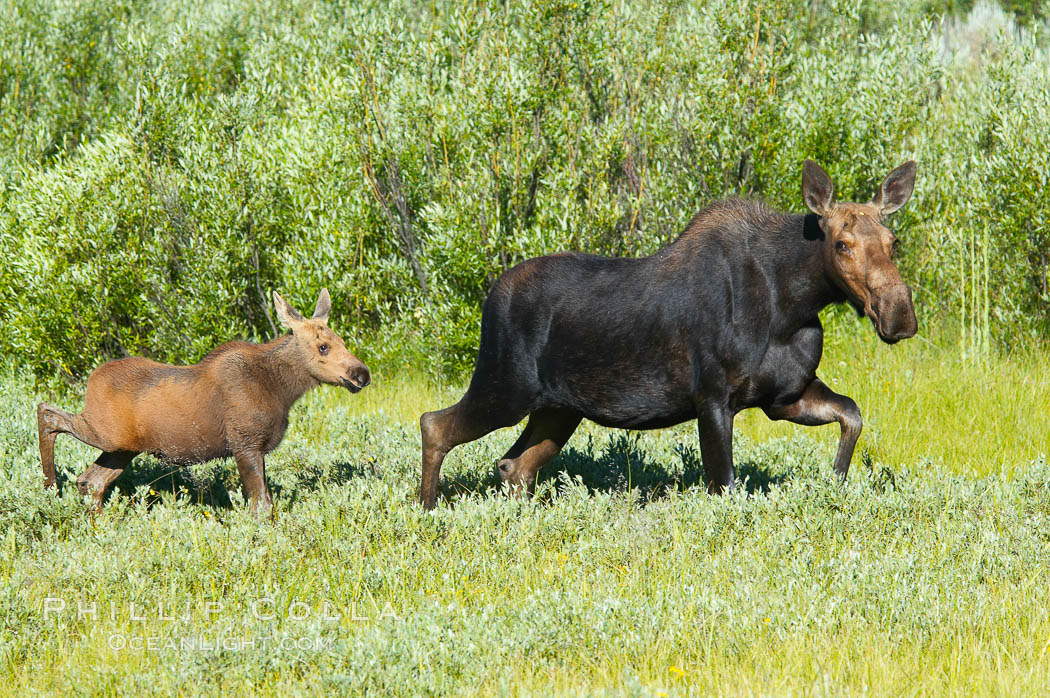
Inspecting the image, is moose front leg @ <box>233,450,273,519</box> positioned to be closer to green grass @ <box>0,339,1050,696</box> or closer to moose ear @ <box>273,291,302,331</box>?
green grass @ <box>0,339,1050,696</box>

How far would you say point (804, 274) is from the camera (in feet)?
22.4

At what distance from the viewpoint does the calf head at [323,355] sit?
23.1ft

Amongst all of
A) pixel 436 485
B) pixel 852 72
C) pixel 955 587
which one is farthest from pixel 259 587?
pixel 852 72

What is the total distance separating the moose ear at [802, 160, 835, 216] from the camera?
6.68 m

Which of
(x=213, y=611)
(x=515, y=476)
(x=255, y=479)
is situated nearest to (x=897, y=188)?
(x=515, y=476)

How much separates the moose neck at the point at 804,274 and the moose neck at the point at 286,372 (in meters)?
2.91

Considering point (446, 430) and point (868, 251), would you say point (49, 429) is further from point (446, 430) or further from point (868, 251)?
point (868, 251)

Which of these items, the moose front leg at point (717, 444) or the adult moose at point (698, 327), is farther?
the moose front leg at point (717, 444)

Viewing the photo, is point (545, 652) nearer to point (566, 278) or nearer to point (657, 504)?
point (657, 504)

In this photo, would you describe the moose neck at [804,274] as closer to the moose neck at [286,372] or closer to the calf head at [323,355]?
the calf head at [323,355]

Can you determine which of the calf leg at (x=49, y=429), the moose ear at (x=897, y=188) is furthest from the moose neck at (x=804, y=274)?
the calf leg at (x=49, y=429)

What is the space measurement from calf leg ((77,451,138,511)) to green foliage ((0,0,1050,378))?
5.82 metres

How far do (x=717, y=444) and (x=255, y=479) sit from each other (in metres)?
2.82

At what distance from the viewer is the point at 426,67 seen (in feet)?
43.2
